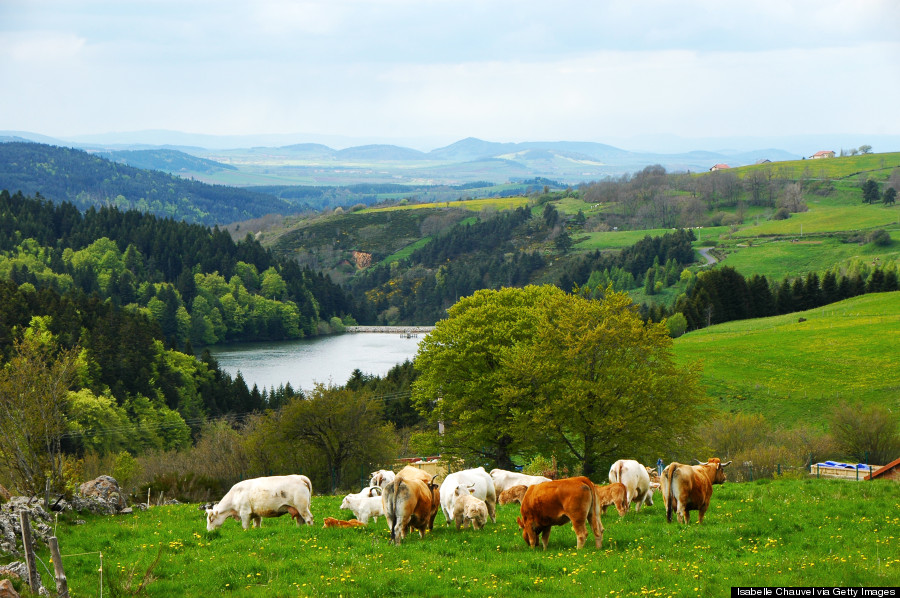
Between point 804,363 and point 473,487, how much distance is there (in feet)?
191

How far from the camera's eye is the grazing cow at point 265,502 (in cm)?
1917

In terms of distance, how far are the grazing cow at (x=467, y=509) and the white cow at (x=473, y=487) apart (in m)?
0.33

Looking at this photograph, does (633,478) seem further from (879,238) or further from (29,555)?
(879,238)

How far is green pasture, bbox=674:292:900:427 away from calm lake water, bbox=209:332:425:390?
199 feet

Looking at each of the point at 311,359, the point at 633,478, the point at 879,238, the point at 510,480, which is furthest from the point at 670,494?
the point at 879,238

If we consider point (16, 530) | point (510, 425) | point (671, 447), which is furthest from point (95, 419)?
point (16, 530)

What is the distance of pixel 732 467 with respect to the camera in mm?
40812

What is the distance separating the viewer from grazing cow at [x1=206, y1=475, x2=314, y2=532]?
62.9 ft

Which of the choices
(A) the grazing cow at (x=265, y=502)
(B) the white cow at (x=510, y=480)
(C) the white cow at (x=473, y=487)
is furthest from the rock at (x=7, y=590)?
(B) the white cow at (x=510, y=480)

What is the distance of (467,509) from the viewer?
17.8m

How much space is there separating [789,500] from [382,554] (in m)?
10.6

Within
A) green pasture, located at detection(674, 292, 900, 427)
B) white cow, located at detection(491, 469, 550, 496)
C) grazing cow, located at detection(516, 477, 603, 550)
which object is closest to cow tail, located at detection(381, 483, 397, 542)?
grazing cow, located at detection(516, 477, 603, 550)

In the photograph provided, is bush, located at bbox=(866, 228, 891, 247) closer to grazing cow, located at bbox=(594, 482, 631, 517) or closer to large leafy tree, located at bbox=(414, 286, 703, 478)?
large leafy tree, located at bbox=(414, 286, 703, 478)

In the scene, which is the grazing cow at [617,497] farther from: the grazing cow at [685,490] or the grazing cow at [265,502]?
the grazing cow at [265,502]
